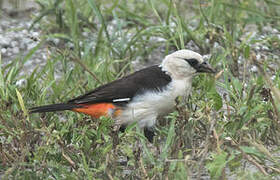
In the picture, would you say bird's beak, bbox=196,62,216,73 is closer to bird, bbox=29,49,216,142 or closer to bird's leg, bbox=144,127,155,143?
bird, bbox=29,49,216,142

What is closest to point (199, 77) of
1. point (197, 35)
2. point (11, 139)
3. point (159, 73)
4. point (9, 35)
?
point (159, 73)

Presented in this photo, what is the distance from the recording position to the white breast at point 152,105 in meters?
4.16

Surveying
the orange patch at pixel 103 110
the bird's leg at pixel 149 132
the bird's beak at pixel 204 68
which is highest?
the bird's beak at pixel 204 68

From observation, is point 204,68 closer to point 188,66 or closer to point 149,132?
point 188,66

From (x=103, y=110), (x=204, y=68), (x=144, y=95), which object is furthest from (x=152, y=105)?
(x=204, y=68)

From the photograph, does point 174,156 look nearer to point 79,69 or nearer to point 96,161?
point 96,161

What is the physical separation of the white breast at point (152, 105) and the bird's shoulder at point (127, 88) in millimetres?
39

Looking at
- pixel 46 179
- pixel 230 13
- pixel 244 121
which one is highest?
pixel 230 13

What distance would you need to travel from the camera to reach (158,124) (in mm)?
4441

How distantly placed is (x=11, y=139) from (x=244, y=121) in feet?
4.56

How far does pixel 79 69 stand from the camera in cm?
520

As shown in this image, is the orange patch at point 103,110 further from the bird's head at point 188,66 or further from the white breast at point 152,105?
the bird's head at point 188,66

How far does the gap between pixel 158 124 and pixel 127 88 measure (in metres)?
0.40

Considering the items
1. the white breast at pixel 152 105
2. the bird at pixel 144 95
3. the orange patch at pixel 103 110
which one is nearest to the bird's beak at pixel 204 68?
the bird at pixel 144 95
